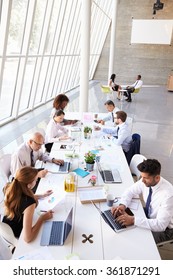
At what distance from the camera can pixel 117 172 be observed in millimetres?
3029

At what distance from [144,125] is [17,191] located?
623 centimetres

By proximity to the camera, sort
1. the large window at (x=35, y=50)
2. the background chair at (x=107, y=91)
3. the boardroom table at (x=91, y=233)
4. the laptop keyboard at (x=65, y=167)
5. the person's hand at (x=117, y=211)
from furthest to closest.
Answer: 1. the background chair at (x=107, y=91)
2. the large window at (x=35, y=50)
3. the laptop keyboard at (x=65, y=167)
4. the person's hand at (x=117, y=211)
5. the boardroom table at (x=91, y=233)

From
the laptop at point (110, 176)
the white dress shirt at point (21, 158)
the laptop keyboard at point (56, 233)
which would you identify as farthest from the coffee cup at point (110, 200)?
the white dress shirt at point (21, 158)

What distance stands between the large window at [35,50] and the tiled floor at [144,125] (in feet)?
2.11

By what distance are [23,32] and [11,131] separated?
2.86 metres

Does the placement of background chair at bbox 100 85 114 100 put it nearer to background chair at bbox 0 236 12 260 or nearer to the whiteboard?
the whiteboard

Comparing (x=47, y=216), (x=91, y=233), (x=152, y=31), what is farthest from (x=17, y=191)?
(x=152, y=31)

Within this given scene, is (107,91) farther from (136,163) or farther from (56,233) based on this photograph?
(56,233)

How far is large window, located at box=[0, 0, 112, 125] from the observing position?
20.6 feet

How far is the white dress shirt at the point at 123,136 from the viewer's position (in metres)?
4.01

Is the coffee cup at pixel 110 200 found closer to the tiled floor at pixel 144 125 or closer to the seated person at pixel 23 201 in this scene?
the seated person at pixel 23 201

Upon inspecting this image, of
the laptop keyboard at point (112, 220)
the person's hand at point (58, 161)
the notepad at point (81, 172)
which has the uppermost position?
the person's hand at point (58, 161)

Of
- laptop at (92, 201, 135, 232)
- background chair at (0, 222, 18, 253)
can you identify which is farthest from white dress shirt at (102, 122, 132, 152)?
background chair at (0, 222, 18, 253)
